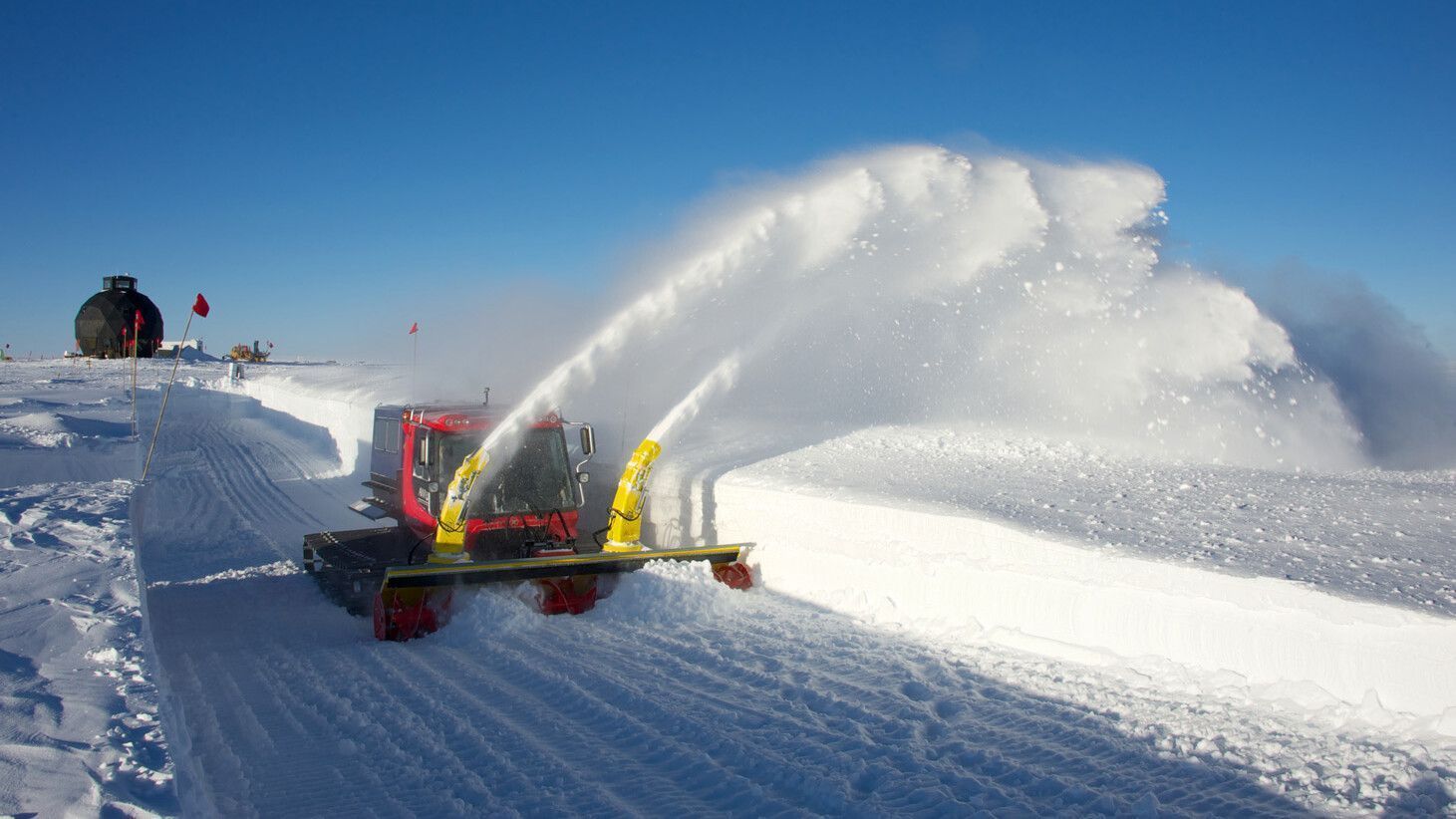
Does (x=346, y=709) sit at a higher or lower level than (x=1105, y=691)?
lower

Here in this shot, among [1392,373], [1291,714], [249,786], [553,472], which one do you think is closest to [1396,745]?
[1291,714]

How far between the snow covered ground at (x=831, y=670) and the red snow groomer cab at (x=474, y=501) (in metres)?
0.63

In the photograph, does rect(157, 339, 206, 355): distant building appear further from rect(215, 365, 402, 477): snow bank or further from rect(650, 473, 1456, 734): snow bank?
rect(650, 473, 1456, 734): snow bank

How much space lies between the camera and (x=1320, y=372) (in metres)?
13.9

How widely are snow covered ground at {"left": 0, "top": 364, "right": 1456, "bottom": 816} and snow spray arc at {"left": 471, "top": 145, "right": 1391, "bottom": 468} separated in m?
2.76

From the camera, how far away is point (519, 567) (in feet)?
24.6

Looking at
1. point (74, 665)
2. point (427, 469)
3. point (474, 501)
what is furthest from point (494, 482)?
point (74, 665)

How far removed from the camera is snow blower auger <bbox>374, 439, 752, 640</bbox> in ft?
23.3

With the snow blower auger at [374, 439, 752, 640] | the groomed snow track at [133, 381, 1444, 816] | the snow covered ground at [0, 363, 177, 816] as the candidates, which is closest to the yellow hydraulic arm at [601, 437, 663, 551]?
the snow blower auger at [374, 439, 752, 640]

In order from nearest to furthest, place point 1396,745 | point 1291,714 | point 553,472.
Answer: point 1396,745 < point 1291,714 < point 553,472

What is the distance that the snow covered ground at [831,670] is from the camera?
4141 mm

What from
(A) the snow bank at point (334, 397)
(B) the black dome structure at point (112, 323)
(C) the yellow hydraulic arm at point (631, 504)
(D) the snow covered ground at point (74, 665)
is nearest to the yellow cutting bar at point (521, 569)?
(C) the yellow hydraulic arm at point (631, 504)

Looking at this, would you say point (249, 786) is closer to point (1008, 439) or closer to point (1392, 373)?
point (1008, 439)

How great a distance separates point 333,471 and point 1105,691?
16.9 m
